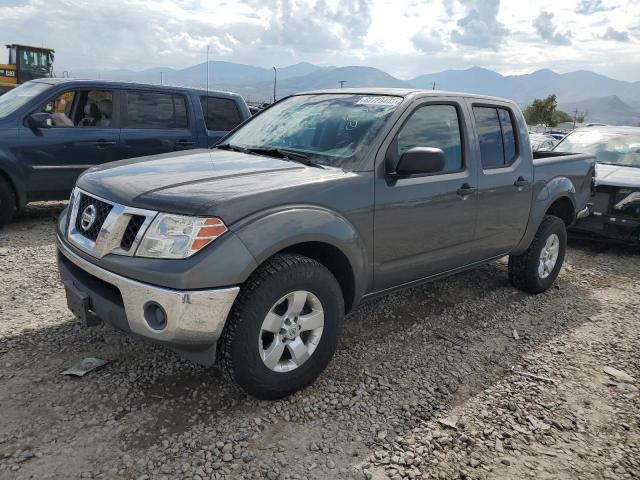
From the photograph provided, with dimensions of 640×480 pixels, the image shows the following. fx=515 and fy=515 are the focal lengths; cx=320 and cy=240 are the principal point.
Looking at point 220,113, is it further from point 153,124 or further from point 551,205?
point 551,205

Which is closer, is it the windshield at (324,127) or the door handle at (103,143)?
the windshield at (324,127)

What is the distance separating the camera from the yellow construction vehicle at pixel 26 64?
2128cm

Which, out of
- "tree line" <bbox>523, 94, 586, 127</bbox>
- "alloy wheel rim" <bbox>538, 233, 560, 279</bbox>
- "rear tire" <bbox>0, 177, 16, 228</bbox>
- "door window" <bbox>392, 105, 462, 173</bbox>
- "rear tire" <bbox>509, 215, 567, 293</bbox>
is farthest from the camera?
"tree line" <bbox>523, 94, 586, 127</bbox>

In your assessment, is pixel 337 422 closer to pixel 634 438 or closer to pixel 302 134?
pixel 634 438

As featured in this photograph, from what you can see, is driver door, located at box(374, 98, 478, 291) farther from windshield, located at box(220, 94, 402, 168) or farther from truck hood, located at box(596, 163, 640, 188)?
truck hood, located at box(596, 163, 640, 188)

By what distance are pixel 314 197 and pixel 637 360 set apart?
107 inches

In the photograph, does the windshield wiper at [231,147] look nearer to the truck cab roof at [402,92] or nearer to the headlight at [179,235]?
the truck cab roof at [402,92]

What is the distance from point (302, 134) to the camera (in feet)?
11.7

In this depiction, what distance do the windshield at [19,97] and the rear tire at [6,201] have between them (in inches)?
31.5

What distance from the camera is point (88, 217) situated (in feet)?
9.16

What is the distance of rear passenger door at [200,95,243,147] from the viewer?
7.29 metres

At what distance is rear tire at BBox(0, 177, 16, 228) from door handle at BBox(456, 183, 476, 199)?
501 centimetres

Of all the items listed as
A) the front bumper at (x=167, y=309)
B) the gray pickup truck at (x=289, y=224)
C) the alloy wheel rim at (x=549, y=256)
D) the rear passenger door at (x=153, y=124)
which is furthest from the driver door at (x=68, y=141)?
the alloy wheel rim at (x=549, y=256)

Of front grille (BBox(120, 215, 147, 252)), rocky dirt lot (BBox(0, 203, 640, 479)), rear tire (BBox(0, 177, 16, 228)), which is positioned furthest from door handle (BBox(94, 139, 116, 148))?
front grille (BBox(120, 215, 147, 252))
